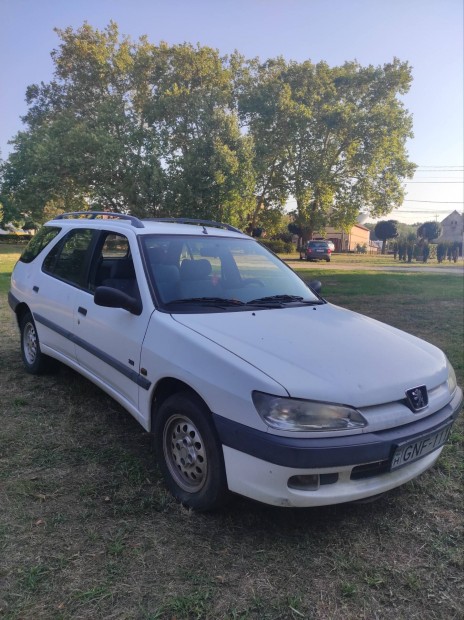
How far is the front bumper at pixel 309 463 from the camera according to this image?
227 cm

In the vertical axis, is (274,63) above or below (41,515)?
above

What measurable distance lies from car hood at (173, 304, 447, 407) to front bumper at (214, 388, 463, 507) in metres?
0.21

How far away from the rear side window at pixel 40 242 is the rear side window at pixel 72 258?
0.91 ft

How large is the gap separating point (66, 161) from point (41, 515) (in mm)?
23432

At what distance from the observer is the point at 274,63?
34.1 metres

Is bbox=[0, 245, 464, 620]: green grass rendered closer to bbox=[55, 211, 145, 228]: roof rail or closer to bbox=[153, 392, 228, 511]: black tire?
bbox=[153, 392, 228, 511]: black tire

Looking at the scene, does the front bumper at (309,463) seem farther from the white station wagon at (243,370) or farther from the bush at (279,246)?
the bush at (279,246)

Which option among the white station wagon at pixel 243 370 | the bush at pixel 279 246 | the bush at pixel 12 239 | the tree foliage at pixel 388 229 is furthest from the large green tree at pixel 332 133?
the white station wagon at pixel 243 370

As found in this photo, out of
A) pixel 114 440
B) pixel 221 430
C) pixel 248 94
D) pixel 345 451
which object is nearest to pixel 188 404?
pixel 221 430

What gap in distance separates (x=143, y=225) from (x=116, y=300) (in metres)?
0.97

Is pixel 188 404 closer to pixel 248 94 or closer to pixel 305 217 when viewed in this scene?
pixel 248 94

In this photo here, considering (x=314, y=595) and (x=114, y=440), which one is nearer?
(x=314, y=595)

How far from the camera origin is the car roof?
3.85 m

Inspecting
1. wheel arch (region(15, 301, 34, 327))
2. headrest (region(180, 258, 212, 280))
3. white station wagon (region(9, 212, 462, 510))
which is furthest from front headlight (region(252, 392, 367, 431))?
wheel arch (region(15, 301, 34, 327))
